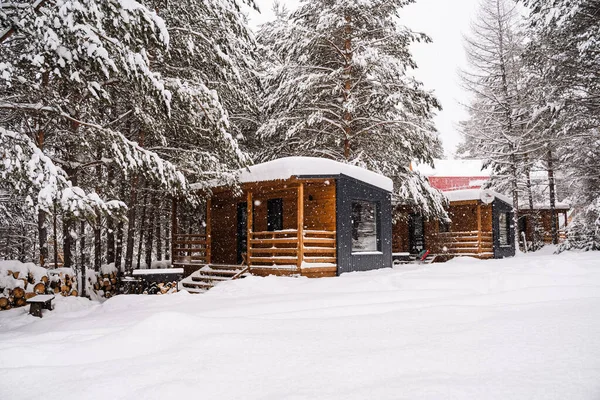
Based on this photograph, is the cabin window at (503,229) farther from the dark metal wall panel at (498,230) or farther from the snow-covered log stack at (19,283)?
the snow-covered log stack at (19,283)

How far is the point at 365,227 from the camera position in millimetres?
14117

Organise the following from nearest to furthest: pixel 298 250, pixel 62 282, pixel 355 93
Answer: pixel 62 282 < pixel 298 250 < pixel 355 93

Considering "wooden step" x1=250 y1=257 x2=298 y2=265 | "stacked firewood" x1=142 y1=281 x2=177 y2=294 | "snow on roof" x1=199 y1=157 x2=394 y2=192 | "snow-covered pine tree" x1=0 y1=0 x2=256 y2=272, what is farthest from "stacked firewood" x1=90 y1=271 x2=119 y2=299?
"snow on roof" x1=199 y1=157 x2=394 y2=192

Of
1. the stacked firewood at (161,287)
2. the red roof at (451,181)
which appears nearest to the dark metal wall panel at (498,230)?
the stacked firewood at (161,287)

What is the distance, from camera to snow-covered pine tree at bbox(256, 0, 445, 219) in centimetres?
1517

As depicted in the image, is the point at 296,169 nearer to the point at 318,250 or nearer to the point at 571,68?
the point at 318,250

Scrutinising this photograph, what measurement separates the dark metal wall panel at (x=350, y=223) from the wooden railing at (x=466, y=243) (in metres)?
7.23

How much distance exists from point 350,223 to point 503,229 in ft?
42.8

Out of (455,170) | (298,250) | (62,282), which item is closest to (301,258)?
(298,250)

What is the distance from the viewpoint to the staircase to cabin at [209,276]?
12375 mm

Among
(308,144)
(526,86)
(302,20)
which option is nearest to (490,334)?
(308,144)

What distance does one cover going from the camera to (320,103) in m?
16.0

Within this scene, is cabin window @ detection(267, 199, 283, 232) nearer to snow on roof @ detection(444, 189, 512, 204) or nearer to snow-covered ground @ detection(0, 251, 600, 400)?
snow-covered ground @ detection(0, 251, 600, 400)

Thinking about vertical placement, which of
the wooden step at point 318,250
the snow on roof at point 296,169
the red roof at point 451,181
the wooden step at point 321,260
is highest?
the red roof at point 451,181
